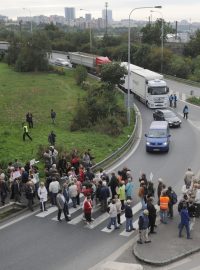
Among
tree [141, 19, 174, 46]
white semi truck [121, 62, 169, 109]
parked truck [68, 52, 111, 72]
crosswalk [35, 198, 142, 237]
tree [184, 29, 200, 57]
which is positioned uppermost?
tree [141, 19, 174, 46]

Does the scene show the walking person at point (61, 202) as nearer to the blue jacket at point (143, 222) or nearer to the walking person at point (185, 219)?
the blue jacket at point (143, 222)

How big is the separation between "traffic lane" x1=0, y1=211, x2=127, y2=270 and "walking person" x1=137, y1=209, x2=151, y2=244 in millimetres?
880

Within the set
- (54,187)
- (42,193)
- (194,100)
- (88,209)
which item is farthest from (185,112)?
(88,209)

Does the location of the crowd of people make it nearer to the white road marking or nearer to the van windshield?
the white road marking

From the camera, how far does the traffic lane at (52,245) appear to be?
50.2ft

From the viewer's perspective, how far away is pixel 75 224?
18531 mm

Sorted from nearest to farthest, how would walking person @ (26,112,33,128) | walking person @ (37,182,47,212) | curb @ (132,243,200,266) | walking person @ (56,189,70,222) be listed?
curb @ (132,243,200,266), walking person @ (56,189,70,222), walking person @ (37,182,47,212), walking person @ (26,112,33,128)

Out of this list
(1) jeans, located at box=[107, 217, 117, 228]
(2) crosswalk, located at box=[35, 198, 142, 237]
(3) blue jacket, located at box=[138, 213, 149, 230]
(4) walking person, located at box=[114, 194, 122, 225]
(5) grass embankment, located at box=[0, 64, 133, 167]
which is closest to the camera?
(3) blue jacket, located at box=[138, 213, 149, 230]

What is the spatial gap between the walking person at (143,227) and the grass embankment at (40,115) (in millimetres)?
11921

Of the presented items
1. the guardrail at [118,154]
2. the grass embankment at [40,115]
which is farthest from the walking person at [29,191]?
the grass embankment at [40,115]

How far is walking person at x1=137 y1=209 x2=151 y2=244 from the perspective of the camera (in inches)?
635

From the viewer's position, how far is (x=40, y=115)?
135 ft

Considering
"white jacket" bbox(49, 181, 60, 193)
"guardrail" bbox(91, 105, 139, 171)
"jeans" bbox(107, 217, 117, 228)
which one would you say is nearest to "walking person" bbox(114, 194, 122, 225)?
"jeans" bbox(107, 217, 117, 228)

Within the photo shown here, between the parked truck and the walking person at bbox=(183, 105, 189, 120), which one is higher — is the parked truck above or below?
above
